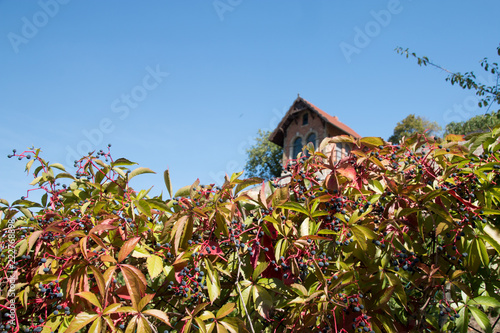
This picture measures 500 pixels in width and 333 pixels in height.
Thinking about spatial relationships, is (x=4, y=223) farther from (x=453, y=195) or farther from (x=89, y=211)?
(x=453, y=195)

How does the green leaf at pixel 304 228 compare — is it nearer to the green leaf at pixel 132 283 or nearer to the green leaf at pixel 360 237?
the green leaf at pixel 360 237

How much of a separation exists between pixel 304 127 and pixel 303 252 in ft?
76.7

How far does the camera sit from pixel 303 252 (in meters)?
1.36

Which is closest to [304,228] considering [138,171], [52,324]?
[138,171]

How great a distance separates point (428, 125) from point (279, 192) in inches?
1443

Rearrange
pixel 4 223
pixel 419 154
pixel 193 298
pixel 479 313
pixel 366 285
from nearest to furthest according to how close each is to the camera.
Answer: pixel 479 313
pixel 366 285
pixel 193 298
pixel 419 154
pixel 4 223

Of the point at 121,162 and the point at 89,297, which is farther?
the point at 121,162

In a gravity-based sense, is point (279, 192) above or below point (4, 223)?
below

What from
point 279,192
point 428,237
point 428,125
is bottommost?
point 428,237

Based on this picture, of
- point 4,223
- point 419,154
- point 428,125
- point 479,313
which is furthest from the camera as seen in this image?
point 428,125

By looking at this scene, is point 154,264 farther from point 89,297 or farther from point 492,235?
point 492,235

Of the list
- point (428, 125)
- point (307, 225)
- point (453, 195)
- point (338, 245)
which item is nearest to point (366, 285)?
point (338, 245)

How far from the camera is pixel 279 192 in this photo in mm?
1444

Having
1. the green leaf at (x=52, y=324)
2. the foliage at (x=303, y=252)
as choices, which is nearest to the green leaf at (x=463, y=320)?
the foliage at (x=303, y=252)
